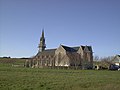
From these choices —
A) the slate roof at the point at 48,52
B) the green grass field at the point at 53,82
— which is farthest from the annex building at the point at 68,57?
the green grass field at the point at 53,82

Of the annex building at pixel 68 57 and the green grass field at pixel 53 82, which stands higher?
the annex building at pixel 68 57

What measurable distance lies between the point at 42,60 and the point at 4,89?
10278 centimetres

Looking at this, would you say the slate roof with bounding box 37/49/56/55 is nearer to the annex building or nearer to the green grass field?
the annex building

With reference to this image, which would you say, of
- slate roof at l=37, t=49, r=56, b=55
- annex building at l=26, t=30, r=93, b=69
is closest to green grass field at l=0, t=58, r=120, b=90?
annex building at l=26, t=30, r=93, b=69

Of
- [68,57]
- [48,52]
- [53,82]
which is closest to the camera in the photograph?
[53,82]

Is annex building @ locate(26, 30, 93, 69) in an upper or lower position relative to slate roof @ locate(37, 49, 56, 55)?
lower

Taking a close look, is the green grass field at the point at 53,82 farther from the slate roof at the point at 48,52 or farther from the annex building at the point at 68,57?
the slate roof at the point at 48,52

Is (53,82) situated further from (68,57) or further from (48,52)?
(48,52)

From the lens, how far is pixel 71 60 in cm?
10506

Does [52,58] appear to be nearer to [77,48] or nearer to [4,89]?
[77,48]

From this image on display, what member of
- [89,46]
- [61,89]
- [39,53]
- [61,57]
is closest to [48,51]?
[39,53]

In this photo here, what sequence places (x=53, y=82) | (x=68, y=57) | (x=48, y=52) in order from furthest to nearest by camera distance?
(x=48, y=52) < (x=68, y=57) < (x=53, y=82)

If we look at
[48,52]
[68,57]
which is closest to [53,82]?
[68,57]

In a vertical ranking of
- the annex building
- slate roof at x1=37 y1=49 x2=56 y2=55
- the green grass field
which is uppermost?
slate roof at x1=37 y1=49 x2=56 y2=55
